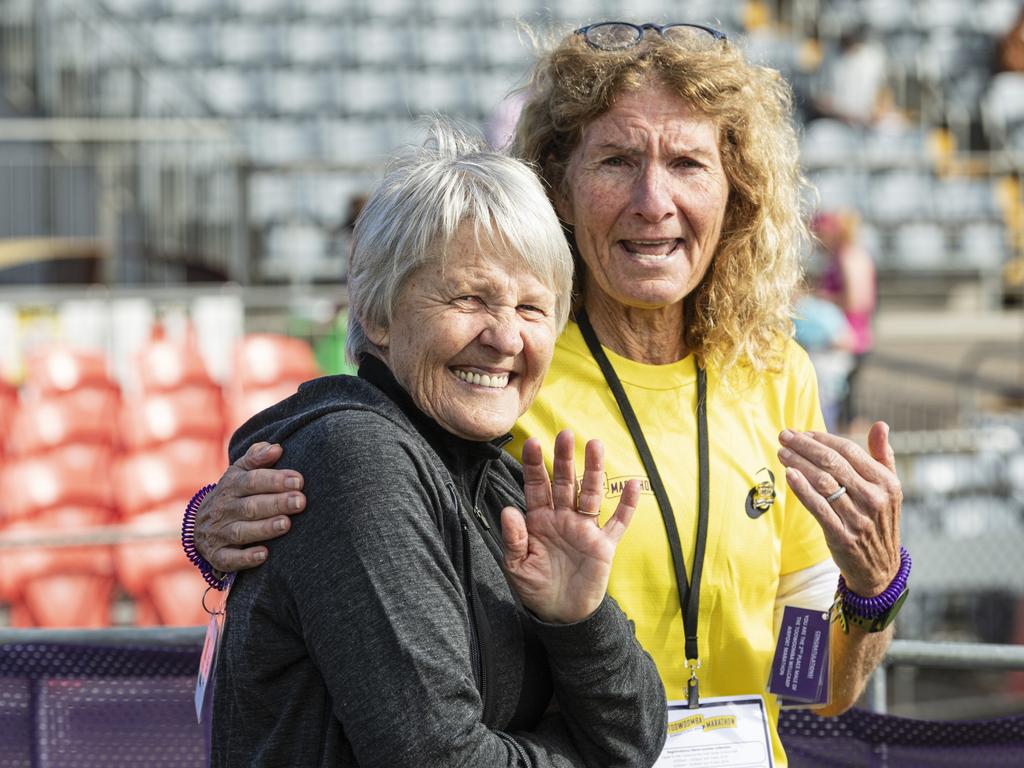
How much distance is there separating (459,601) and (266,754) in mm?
290

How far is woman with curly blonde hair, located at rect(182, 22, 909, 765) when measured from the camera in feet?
6.88

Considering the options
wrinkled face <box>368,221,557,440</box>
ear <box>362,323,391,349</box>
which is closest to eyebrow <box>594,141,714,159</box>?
wrinkled face <box>368,221,557,440</box>

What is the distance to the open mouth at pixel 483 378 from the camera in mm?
1714

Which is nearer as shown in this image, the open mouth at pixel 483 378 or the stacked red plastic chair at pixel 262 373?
the open mouth at pixel 483 378

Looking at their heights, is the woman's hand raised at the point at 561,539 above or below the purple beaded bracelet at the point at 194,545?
above

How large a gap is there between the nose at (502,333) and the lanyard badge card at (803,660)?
2.55ft

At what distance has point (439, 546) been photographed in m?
1.56

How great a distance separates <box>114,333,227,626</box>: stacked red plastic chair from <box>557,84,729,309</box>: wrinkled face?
404cm

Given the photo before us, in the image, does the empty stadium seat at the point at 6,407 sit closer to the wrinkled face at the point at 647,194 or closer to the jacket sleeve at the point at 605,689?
the wrinkled face at the point at 647,194

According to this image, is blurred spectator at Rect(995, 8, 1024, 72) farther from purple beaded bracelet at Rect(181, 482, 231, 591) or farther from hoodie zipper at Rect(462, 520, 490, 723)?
hoodie zipper at Rect(462, 520, 490, 723)

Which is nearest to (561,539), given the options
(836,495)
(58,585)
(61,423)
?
(836,495)

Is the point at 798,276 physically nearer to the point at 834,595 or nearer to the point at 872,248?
the point at 834,595

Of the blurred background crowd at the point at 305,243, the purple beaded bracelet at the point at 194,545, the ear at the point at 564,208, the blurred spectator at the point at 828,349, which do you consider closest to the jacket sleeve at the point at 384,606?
the purple beaded bracelet at the point at 194,545

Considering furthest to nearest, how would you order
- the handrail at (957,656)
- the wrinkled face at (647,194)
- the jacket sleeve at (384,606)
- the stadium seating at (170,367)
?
the stadium seating at (170,367)
the handrail at (957,656)
the wrinkled face at (647,194)
the jacket sleeve at (384,606)
